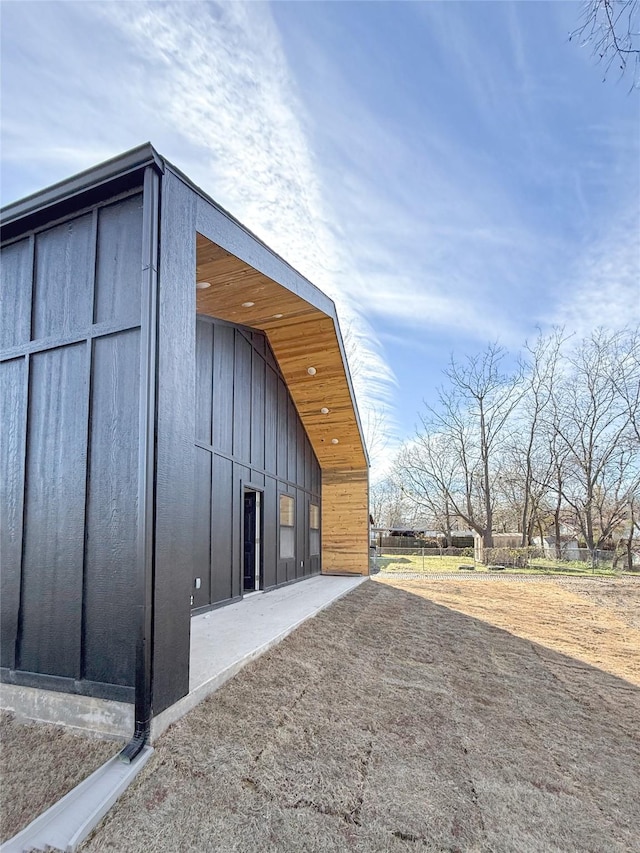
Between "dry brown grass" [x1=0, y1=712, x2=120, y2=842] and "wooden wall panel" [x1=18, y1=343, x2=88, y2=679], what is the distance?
0.31 m

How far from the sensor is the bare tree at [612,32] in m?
1.85

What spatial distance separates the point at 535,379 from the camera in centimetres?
2028

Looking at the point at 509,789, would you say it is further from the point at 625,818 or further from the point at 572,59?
the point at 572,59

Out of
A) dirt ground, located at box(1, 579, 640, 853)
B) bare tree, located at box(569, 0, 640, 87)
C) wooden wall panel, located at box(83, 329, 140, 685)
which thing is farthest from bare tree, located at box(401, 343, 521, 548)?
bare tree, located at box(569, 0, 640, 87)

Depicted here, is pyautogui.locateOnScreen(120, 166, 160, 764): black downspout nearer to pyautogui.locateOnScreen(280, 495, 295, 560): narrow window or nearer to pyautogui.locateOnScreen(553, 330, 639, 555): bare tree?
pyautogui.locateOnScreen(280, 495, 295, 560): narrow window

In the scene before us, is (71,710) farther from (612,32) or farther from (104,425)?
(612,32)

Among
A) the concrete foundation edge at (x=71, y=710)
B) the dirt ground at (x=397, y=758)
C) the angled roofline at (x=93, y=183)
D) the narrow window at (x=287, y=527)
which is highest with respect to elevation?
the angled roofline at (x=93, y=183)

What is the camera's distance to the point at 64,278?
325 cm

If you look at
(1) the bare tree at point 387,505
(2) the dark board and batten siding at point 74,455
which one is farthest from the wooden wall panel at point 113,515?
(1) the bare tree at point 387,505

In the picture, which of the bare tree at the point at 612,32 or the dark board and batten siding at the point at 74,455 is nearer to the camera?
the bare tree at the point at 612,32

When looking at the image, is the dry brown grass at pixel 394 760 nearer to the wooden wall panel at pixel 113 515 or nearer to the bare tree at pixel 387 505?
the wooden wall panel at pixel 113 515

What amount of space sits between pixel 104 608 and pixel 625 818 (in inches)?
114

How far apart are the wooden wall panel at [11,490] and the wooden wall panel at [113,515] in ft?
2.18

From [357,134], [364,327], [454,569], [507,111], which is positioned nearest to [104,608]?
[507,111]
